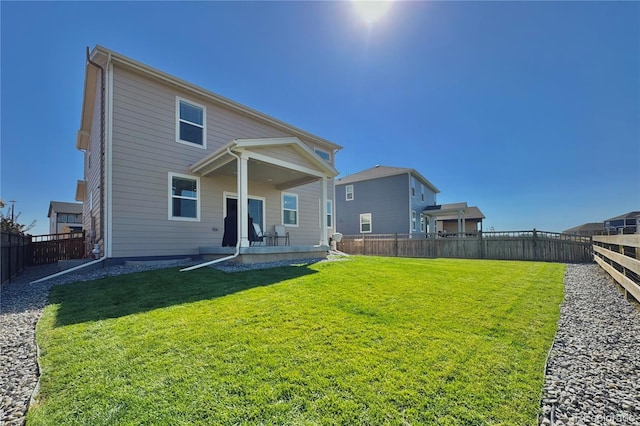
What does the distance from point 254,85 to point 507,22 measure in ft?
31.3

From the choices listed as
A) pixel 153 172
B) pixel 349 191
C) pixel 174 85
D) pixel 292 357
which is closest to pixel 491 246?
pixel 349 191

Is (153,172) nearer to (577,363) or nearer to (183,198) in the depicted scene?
(183,198)

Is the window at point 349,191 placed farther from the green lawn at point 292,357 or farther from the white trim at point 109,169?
the green lawn at point 292,357

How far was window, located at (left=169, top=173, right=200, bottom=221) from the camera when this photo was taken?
8.62 meters

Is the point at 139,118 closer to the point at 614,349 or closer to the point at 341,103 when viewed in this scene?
the point at 341,103

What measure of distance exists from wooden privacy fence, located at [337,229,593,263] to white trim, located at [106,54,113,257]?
11.8 m

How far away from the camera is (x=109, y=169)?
7473mm

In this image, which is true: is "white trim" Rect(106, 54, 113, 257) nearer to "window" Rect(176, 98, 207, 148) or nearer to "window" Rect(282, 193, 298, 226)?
"window" Rect(176, 98, 207, 148)

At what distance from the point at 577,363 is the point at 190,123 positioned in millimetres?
10413

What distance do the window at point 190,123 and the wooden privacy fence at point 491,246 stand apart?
1027 cm

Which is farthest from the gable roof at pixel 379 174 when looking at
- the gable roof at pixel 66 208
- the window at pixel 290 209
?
the gable roof at pixel 66 208

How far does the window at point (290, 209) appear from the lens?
11727mm

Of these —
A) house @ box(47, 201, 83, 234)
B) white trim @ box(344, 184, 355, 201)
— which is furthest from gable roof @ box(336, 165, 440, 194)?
house @ box(47, 201, 83, 234)

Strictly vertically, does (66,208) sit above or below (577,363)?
→ above
